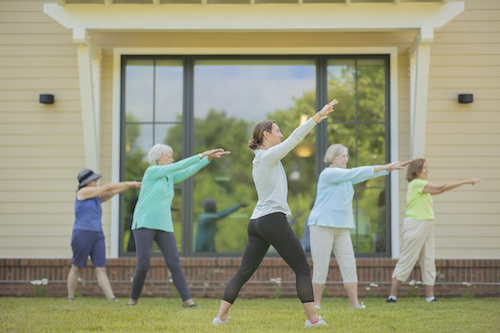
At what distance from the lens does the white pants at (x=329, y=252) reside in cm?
621

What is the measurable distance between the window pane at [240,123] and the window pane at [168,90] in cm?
22

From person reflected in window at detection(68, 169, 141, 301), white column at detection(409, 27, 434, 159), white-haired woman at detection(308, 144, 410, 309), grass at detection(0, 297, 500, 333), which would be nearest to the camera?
grass at detection(0, 297, 500, 333)

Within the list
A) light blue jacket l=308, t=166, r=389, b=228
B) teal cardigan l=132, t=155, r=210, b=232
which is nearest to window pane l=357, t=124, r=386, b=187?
light blue jacket l=308, t=166, r=389, b=228

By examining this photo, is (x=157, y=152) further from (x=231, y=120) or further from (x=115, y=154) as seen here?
(x=231, y=120)

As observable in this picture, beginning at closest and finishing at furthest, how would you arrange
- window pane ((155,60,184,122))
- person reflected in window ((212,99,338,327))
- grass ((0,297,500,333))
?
1. person reflected in window ((212,99,338,327))
2. grass ((0,297,500,333))
3. window pane ((155,60,184,122))

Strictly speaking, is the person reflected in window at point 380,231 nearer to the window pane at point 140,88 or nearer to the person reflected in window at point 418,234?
the person reflected in window at point 418,234

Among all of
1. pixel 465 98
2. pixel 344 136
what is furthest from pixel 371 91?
pixel 465 98

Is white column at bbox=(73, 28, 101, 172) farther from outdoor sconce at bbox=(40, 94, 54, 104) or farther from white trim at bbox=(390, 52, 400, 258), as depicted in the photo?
white trim at bbox=(390, 52, 400, 258)

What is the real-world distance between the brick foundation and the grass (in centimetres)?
86

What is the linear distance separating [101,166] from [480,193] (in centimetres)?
451

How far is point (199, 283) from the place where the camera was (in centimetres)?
762

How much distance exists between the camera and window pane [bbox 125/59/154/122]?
319 inches

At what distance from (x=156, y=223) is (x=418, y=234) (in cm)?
272

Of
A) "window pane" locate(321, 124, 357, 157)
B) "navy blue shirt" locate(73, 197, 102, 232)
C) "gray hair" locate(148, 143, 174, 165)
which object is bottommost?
"navy blue shirt" locate(73, 197, 102, 232)
